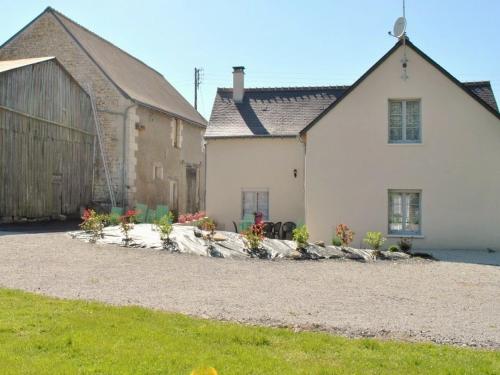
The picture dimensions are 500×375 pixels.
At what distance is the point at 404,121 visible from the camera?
1506cm

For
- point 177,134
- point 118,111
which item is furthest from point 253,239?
point 177,134

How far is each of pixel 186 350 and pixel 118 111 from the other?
19299mm

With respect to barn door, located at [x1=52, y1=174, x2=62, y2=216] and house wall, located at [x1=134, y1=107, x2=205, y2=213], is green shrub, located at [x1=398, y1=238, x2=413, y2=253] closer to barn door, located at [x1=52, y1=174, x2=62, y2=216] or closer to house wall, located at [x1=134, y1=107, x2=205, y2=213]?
barn door, located at [x1=52, y1=174, x2=62, y2=216]

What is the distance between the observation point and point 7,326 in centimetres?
545

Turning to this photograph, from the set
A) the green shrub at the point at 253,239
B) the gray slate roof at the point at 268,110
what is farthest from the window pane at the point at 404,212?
the gray slate roof at the point at 268,110

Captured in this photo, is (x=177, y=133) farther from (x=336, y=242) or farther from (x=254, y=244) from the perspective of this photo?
(x=254, y=244)

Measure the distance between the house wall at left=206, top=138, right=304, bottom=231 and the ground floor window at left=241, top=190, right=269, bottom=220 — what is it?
0.16 m

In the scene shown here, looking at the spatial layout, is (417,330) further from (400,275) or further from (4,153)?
(4,153)

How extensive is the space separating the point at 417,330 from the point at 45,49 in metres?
21.7

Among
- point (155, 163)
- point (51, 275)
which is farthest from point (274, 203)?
point (51, 275)

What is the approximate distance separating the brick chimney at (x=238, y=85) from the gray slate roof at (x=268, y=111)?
0.20 meters

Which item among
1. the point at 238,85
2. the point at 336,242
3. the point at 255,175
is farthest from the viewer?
the point at 238,85

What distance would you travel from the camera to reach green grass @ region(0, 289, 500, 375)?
448cm

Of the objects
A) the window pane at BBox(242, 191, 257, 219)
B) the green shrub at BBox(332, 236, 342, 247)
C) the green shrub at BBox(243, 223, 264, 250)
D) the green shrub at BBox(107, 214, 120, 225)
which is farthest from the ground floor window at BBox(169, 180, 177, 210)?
the green shrub at BBox(243, 223, 264, 250)
